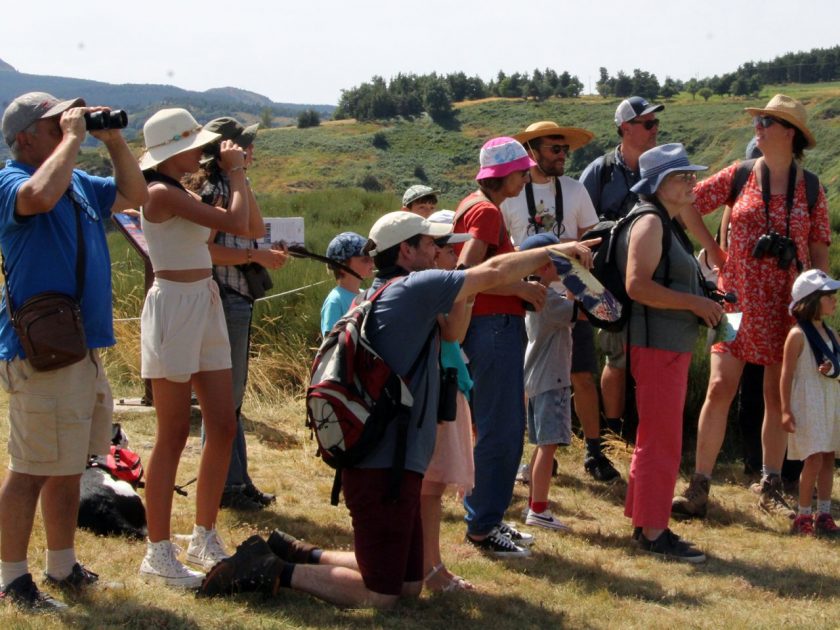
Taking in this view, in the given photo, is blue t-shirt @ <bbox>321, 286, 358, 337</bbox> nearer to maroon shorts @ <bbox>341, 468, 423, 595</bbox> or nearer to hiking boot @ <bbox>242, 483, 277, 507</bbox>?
hiking boot @ <bbox>242, 483, 277, 507</bbox>

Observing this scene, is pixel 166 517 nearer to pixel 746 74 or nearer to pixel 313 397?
pixel 313 397

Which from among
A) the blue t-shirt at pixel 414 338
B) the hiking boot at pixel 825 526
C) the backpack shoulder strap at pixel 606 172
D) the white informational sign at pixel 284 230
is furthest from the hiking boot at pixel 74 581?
the backpack shoulder strap at pixel 606 172

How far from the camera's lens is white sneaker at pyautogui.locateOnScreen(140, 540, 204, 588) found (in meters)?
4.35

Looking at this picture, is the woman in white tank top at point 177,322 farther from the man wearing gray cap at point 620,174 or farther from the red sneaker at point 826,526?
the red sneaker at point 826,526

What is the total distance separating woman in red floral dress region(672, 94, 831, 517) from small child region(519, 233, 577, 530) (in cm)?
84

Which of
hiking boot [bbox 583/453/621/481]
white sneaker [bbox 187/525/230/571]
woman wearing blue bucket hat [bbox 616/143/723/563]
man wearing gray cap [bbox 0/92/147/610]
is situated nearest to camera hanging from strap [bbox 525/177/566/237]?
woman wearing blue bucket hat [bbox 616/143/723/563]

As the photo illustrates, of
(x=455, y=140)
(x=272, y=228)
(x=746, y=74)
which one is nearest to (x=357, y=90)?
(x=455, y=140)

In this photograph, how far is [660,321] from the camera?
5207mm

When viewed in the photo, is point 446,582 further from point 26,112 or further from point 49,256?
point 26,112

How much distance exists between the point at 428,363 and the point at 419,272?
1.22 ft

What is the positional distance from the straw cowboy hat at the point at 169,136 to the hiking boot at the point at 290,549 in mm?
1632

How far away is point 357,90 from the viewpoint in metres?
84.6

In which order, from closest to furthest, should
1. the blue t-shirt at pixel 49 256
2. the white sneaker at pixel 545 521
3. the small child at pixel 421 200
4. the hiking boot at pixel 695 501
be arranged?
the blue t-shirt at pixel 49 256, the white sneaker at pixel 545 521, the hiking boot at pixel 695 501, the small child at pixel 421 200

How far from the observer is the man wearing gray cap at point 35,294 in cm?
388
